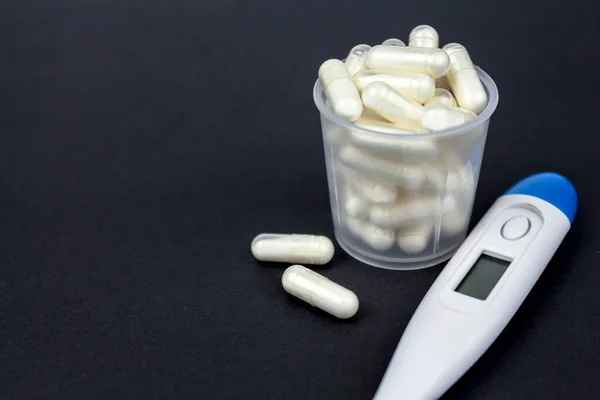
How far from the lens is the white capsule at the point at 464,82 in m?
1.44

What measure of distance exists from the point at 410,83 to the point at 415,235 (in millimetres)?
293

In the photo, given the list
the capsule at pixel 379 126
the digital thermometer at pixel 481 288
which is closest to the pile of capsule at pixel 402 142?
the capsule at pixel 379 126

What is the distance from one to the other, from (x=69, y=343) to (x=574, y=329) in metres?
0.89

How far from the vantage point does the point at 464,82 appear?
147 centimetres

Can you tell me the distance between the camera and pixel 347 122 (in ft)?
4.57

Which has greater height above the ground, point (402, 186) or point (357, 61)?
point (357, 61)

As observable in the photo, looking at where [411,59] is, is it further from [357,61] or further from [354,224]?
[354,224]

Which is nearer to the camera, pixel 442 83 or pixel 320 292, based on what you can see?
pixel 320 292

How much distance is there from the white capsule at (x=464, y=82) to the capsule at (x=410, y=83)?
0.06 m

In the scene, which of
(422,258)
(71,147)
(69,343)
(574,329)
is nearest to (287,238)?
(422,258)

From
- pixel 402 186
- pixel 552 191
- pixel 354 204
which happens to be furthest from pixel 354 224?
pixel 552 191

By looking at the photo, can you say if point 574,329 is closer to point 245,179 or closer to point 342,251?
point 342,251

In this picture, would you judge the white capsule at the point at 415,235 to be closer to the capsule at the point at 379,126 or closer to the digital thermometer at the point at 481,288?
the digital thermometer at the point at 481,288

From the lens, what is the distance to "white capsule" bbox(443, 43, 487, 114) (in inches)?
56.7
